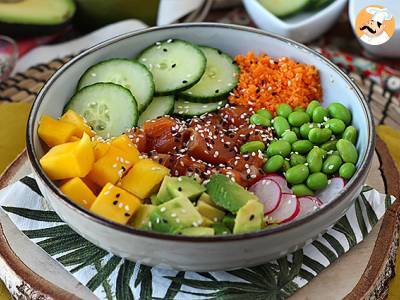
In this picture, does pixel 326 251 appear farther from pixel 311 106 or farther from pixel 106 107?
pixel 106 107

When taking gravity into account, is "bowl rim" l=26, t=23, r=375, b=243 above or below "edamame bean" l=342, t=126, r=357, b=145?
above

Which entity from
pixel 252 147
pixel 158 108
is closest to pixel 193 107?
pixel 158 108

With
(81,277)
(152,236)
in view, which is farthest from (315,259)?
(81,277)

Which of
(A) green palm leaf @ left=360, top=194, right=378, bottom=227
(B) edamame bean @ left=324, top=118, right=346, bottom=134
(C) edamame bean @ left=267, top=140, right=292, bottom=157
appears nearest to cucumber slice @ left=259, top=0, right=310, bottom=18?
(B) edamame bean @ left=324, top=118, right=346, bottom=134

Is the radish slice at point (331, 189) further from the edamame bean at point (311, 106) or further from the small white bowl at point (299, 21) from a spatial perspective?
the small white bowl at point (299, 21)

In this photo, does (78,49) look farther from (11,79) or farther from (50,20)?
(11,79)

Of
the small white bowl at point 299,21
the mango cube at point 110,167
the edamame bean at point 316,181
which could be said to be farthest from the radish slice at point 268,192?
the small white bowl at point 299,21

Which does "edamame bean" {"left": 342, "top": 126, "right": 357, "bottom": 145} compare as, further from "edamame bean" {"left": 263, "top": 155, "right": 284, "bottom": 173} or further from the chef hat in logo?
the chef hat in logo
